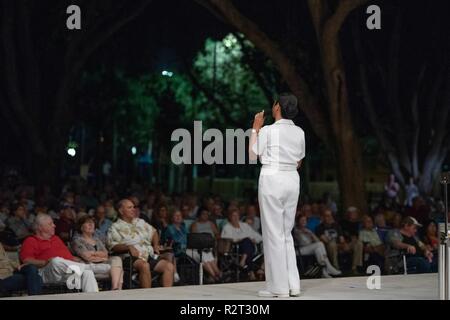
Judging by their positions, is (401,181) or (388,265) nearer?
(388,265)

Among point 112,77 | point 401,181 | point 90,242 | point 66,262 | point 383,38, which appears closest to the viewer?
point 66,262

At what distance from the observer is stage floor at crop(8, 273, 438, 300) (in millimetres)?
11055

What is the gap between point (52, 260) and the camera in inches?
515

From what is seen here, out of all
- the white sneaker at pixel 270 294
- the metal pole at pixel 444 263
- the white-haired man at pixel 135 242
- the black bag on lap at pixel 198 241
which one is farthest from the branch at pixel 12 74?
the metal pole at pixel 444 263

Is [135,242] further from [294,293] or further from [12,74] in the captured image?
[12,74]

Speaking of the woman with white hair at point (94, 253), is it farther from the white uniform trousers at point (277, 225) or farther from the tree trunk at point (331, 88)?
the tree trunk at point (331, 88)

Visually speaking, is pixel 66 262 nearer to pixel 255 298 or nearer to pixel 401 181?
pixel 255 298

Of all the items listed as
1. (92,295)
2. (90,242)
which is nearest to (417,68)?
(90,242)

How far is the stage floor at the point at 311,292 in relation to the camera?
11.1m

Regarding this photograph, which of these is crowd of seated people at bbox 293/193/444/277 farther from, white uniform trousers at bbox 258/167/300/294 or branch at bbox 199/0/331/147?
white uniform trousers at bbox 258/167/300/294

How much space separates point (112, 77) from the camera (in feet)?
136

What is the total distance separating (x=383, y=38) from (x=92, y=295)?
2204 cm

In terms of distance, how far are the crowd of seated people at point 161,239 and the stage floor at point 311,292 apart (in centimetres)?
161

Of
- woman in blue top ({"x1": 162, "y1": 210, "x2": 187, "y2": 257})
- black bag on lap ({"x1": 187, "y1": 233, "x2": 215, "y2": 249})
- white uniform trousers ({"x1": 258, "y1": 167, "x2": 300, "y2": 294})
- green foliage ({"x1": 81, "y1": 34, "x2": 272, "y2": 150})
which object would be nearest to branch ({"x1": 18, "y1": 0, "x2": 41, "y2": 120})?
green foliage ({"x1": 81, "y1": 34, "x2": 272, "y2": 150})
